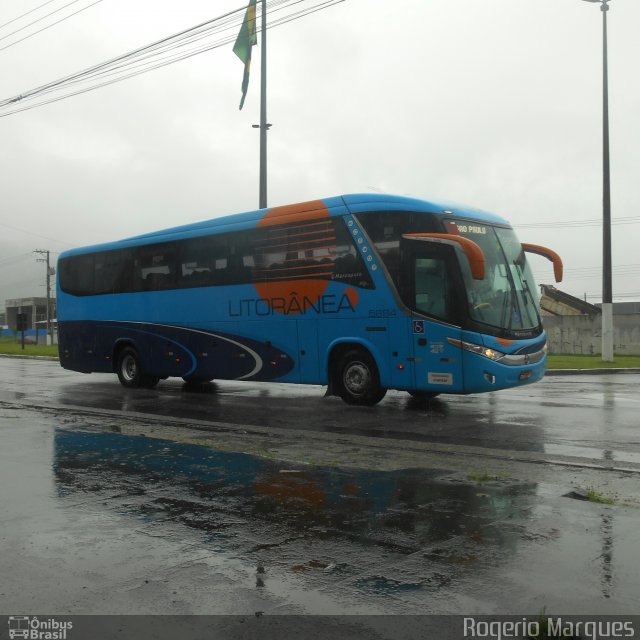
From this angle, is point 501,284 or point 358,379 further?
point 358,379

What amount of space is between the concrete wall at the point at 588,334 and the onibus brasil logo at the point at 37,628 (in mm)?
32291

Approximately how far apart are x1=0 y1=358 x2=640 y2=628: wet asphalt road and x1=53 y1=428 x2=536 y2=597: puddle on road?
2 cm

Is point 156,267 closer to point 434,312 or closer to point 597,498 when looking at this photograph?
point 434,312

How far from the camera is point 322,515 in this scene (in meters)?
5.81

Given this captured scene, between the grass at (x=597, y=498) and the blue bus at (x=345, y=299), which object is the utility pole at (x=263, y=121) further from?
the grass at (x=597, y=498)

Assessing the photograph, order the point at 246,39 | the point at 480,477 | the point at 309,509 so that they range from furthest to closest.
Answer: the point at 246,39
the point at 480,477
the point at 309,509

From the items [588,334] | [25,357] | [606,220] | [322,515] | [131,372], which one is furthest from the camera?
[25,357]

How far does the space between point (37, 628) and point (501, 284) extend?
981 cm

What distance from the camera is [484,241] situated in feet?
40.8

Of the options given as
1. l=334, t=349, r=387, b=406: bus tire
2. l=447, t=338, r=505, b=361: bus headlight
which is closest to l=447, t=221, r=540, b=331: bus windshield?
l=447, t=338, r=505, b=361: bus headlight

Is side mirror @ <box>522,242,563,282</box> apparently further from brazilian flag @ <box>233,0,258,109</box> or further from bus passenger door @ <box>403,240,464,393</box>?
brazilian flag @ <box>233,0,258,109</box>

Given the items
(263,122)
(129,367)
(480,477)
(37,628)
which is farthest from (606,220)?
(37,628)

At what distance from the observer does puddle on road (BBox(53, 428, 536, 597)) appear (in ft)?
15.1

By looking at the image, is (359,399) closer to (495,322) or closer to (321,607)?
(495,322)
